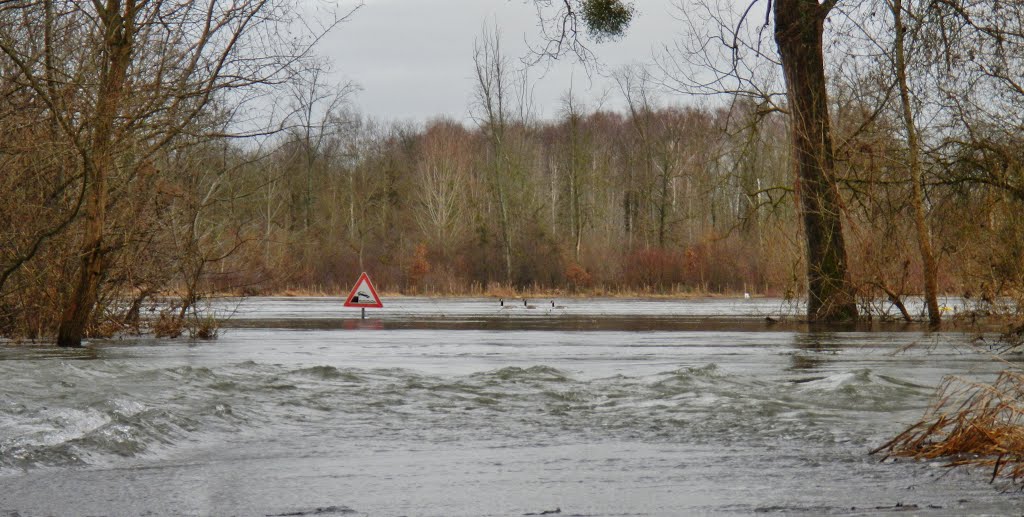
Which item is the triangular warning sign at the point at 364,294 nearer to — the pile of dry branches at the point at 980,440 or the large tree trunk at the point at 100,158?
the large tree trunk at the point at 100,158

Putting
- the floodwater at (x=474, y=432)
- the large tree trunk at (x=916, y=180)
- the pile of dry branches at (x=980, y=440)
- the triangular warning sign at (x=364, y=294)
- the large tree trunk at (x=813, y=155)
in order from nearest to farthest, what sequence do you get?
the floodwater at (x=474, y=432)
the pile of dry branches at (x=980, y=440)
the large tree trunk at (x=916, y=180)
the large tree trunk at (x=813, y=155)
the triangular warning sign at (x=364, y=294)

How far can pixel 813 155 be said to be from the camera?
1900cm

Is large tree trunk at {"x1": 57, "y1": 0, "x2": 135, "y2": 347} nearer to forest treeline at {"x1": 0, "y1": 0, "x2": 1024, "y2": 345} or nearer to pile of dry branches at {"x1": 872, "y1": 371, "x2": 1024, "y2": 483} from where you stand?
forest treeline at {"x1": 0, "y1": 0, "x2": 1024, "y2": 345}

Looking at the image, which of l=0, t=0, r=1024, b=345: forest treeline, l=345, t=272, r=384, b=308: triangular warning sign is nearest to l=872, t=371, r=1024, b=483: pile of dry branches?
l=0, t=0, r=1024, b=345: forest treeline

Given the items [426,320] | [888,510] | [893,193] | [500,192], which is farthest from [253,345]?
[500,192]

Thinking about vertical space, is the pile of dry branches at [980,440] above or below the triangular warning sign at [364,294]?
below

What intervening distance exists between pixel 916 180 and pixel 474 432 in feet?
38.8

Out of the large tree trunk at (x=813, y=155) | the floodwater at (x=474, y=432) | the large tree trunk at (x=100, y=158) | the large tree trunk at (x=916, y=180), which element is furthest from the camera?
the large tree trunk at (x=813, y=155)

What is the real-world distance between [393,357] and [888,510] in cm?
966

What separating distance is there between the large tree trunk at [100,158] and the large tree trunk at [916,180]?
9.85 m

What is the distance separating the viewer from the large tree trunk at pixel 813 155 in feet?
63.2

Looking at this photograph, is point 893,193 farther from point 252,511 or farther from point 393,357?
point 252,511

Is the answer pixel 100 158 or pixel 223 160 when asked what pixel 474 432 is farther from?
pixel 223 160

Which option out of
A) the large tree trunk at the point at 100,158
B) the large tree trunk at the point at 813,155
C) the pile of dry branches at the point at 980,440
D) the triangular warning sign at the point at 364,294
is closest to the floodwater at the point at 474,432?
the pile of dry branches at the point at 980,440
